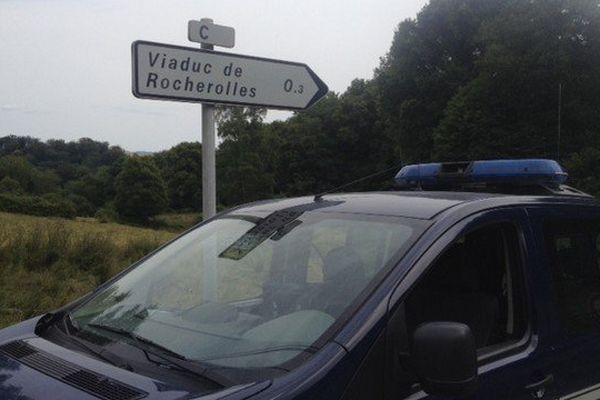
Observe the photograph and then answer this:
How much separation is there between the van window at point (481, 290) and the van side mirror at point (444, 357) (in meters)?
0.56

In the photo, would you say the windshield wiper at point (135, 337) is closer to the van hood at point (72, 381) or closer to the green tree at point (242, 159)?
the van hood at point (72, 381)

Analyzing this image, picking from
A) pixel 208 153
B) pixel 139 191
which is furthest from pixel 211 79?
pixel 139 191

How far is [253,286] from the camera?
2.61m

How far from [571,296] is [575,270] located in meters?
0.18

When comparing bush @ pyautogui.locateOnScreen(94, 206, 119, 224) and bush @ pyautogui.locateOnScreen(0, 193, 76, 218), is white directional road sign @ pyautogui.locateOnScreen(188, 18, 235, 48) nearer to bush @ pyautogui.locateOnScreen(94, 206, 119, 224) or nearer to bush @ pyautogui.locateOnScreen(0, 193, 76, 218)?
bush @ pyautogui.locateOnScreen(94, 206, 119, 224)

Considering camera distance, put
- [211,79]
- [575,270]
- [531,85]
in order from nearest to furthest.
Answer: [575,270], [211,79], [531,85]

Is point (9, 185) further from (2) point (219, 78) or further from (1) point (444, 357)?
(1) point (444, 357)

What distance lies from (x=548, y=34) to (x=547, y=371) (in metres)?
36.0

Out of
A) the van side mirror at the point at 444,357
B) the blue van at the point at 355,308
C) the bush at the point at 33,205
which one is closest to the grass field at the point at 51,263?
the blue van at the point at 355,308

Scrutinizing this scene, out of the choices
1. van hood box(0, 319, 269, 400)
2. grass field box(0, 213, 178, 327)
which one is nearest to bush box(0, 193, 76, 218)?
grass field box(0, 213, 178, 327)

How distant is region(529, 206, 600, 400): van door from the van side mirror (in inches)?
32.0

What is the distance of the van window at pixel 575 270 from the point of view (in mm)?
2684

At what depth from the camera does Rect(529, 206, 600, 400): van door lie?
257 centimetres

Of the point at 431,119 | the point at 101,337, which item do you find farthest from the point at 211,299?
the point at 431,119
